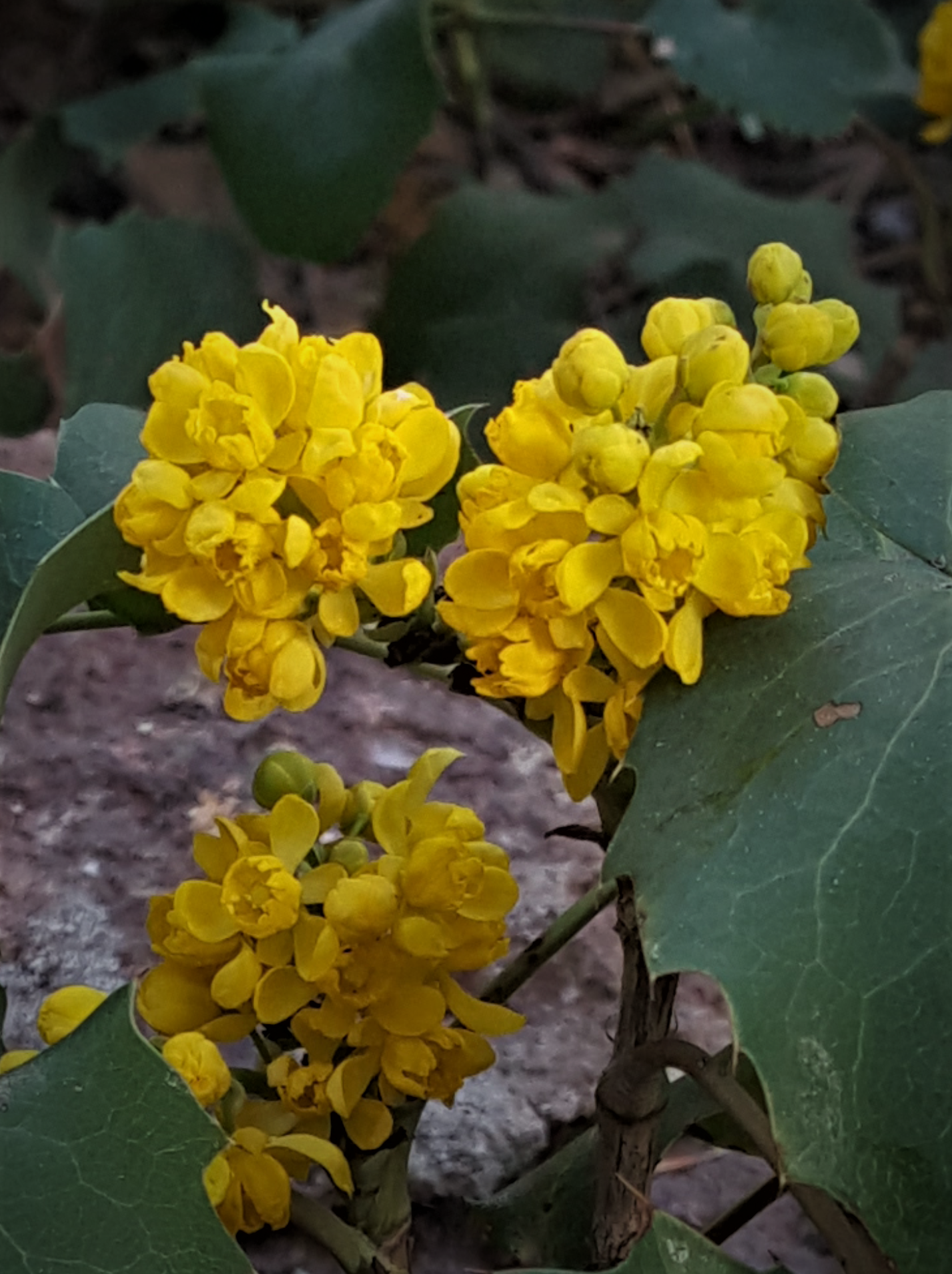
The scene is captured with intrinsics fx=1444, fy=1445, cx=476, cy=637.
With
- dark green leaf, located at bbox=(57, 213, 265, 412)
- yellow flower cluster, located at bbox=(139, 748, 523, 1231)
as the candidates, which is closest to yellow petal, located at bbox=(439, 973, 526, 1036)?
yellow flower cluster, located at bbox=(139, 748, 523, 1231)

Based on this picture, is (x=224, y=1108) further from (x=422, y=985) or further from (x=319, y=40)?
(x=319, y=40)

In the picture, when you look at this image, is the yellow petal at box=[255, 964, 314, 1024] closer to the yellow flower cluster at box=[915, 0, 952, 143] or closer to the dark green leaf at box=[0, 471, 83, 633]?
the dark green leaf at box=[0, 471, 83, 633]

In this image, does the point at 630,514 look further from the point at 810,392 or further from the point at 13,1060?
the point at 13,1060

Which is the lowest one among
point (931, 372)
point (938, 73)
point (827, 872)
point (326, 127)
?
point (931, 372)

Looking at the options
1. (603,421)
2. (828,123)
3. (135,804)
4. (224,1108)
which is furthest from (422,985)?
(828,123)

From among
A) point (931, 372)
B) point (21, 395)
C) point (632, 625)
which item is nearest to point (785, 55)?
point (931, 372)

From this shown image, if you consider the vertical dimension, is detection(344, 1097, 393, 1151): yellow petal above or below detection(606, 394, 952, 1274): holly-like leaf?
below

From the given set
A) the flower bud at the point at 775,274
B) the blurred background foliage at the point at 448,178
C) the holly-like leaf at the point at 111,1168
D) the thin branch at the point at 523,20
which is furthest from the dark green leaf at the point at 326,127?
the holly-like leaf at the point at 111,1168
